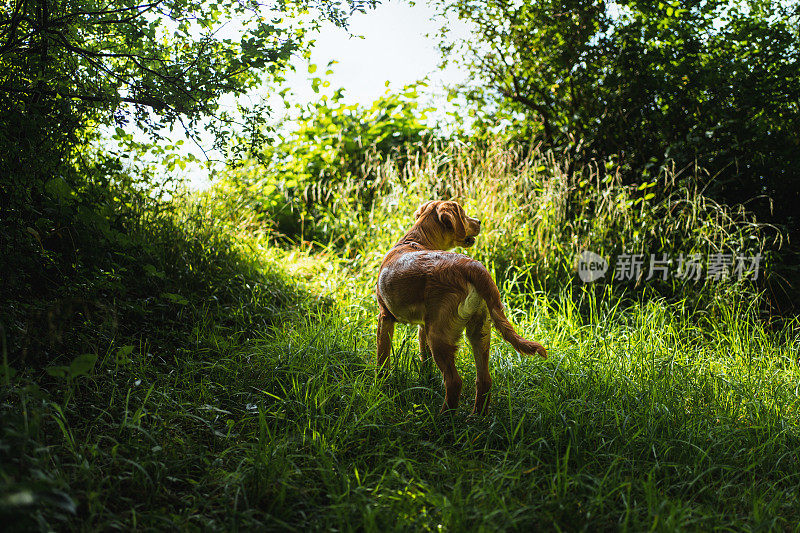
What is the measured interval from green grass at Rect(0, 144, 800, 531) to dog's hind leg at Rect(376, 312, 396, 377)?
4.9 inches

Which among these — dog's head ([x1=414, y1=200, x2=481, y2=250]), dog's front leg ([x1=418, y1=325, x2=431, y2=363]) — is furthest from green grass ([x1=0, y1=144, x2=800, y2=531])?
dog's head ([x1=414, y1=200, x2=481, y2=250])

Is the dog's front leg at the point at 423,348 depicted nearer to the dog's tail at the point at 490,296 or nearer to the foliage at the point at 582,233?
the dog's tail at the point at 490,296

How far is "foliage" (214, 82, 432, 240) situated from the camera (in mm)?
6977

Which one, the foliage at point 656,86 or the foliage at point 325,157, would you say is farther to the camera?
the foliage at point 325,157

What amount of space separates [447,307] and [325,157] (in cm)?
493

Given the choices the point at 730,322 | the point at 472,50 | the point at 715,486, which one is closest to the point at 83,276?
the point at 715,486

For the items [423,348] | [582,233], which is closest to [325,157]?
[582,233]

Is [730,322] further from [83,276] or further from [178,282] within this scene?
[83,276]

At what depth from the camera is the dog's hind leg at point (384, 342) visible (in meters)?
3.13

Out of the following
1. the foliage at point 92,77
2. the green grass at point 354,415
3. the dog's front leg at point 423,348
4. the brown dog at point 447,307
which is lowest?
the green grass at point 354,415

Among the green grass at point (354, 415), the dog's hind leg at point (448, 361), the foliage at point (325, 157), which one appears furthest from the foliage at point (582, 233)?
the dog's hind leg at point (448, 361)

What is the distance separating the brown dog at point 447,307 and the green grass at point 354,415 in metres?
0.24

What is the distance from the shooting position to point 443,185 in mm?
6176

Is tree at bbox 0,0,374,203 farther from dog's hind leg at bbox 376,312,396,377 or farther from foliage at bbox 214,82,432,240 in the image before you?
foliage at bbox 214,82,432,240
